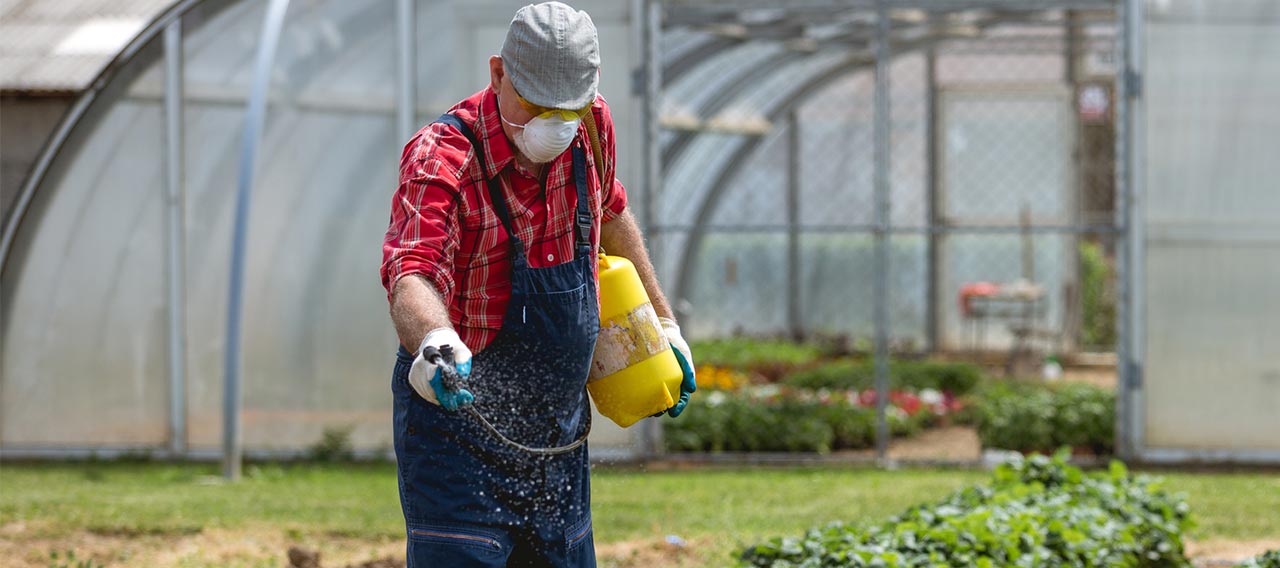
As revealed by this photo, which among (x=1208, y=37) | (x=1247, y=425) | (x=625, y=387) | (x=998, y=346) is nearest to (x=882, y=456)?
(x=1247, y=425)

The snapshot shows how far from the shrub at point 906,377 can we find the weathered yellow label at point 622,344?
836cm

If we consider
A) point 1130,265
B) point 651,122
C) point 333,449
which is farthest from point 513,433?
point 1130,265

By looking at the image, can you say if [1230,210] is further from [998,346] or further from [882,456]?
[998,346]

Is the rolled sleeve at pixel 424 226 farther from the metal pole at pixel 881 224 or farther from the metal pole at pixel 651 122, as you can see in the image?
the metal pole at pixel 881 224

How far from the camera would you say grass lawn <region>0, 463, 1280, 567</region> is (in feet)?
20.4

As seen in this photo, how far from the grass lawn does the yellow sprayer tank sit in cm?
252

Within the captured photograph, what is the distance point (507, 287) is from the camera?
→ 123 inches

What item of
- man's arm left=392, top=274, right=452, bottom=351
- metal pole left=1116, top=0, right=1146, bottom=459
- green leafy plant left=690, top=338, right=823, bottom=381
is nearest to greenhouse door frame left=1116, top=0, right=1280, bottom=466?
metal pole left=1116, top=0, right=1146, bottom=459

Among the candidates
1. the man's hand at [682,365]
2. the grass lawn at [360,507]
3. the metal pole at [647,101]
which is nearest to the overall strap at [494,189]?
the man's hand at [682,365]

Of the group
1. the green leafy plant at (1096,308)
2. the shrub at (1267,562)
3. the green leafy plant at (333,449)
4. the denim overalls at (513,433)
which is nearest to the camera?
the denim overalls at (513,433)

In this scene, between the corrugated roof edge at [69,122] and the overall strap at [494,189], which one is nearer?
the overall strap at [494,189]

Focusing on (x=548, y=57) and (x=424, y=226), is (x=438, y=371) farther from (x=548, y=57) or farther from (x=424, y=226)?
(x=548, y=57)

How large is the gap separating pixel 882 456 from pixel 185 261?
4.46 m

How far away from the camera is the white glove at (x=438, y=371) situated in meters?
2.77
